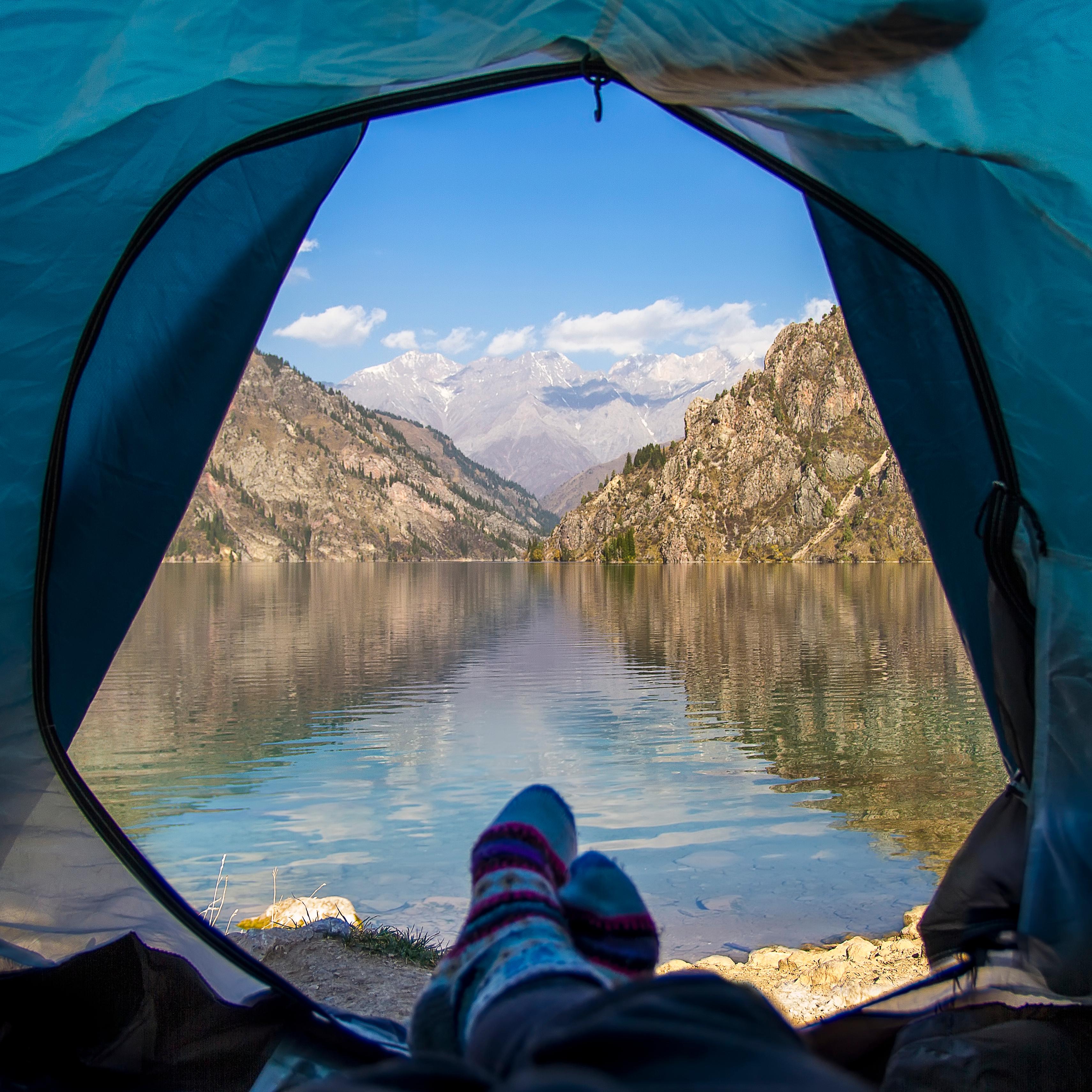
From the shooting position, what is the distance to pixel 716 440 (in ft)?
459

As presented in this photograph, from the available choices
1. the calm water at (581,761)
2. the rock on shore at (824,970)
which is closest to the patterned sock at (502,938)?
the rock on shore at (824,970)

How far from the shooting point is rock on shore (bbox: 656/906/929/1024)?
4.36 m

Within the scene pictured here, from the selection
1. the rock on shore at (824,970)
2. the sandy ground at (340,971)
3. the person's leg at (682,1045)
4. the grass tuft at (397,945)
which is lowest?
the rock on shore at (824,970)

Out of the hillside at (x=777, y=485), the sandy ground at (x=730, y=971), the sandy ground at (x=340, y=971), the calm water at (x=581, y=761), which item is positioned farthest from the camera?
the hillside at (x=777, y=485)

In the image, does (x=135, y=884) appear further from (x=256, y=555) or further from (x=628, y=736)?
(x=256, y=555)

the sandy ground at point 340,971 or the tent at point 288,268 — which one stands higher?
the tent at point 288,268

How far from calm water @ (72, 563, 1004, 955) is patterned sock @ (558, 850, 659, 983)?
Answer: 460 centimetres

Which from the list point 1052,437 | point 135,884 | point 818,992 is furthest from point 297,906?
point 1052,437

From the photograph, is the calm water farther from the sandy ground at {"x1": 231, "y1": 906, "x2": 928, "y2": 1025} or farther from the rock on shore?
the sandy ground at {"x1": 231, "y1": 906, "x2": 928, "y2": 1025}

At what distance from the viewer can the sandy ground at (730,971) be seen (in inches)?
161

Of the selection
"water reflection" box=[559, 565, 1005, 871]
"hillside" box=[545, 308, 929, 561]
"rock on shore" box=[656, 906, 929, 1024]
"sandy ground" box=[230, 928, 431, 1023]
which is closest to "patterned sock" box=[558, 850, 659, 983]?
"sandy ground" box=[230, 928, 431, 1023]

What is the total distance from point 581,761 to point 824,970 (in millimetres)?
7332

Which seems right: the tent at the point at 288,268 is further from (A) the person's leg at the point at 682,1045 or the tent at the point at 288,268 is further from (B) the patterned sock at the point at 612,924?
(A) the person's leg at the point at 682,1045

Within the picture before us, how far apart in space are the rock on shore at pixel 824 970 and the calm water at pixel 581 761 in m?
0.66
